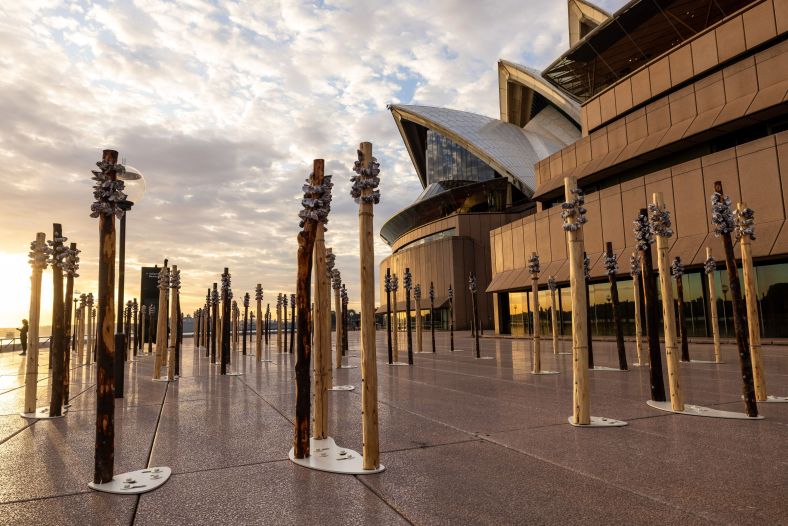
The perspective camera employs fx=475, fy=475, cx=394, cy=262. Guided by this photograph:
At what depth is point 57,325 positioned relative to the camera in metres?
9.05

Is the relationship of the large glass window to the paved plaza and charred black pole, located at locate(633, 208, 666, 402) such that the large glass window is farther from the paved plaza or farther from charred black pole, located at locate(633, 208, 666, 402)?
the paved plaza

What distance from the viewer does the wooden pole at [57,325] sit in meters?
8.95

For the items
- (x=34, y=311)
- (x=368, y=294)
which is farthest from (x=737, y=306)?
(x=34, y=311)

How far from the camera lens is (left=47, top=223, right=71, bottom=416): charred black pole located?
8.95m

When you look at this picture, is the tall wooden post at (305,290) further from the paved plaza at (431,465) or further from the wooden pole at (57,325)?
the wooden pole at (57,325)

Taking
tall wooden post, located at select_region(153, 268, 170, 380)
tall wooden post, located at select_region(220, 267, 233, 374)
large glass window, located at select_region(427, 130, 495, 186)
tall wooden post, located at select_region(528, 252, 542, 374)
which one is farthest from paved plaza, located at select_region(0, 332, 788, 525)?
large glass window, located at select_region(427, 130, 495, 186)

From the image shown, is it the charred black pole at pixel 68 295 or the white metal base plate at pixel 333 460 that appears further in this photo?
the charred black pole at pixel 68 295

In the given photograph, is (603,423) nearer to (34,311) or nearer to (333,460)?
(333,460)

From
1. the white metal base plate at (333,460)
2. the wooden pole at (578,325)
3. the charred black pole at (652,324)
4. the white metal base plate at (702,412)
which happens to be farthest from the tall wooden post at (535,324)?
the white metal base plate at (333,460)

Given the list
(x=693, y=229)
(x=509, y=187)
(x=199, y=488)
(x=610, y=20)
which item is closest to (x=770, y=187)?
(x=693, y=229)

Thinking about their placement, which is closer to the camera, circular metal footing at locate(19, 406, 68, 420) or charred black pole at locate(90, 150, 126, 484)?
charred black pole at locate(90, 150, 126, 484)

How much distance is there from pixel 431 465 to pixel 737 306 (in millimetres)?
6434

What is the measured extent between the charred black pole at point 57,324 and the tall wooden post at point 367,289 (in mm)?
6630

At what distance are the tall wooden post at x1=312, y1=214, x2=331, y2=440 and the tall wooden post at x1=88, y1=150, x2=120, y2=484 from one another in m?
2.50
